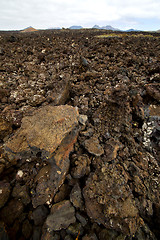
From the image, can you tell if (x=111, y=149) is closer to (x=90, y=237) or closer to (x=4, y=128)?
(x=90, y=237)

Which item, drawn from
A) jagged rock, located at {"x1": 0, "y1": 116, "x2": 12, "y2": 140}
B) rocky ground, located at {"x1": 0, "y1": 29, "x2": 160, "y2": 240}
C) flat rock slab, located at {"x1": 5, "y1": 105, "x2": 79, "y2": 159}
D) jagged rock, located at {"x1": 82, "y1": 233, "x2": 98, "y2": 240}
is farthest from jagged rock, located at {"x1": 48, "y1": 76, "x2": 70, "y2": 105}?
jagged rock, located at {"x1": 82, "y1": 233, "x2": 98, "y2": 240}

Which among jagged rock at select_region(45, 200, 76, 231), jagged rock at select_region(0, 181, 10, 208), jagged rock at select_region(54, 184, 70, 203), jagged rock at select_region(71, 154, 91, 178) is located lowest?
jagged rock at select_region(45, 200, 76, 231)

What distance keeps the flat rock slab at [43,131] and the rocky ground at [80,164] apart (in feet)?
0.05

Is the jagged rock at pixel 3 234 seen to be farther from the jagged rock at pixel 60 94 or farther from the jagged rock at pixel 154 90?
the jagged rock at pixel 154 90

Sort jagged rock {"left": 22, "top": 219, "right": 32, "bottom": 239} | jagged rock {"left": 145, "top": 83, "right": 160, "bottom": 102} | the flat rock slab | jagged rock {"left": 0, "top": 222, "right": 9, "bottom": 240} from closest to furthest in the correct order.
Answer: jagged rock {"left": 0, "top": 222, "right": 9, "bottom": 240}, jagged rock {"left": 22, "top": 219, "right": 32, "bottom": 239}, the flat rock slab, jagged rock {"left": 145, "top": 83, "right": 160, "bottom": 102}

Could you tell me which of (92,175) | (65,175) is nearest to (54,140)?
(65,175)

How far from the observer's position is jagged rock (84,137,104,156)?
1974 mm

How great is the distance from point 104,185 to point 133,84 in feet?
9.03

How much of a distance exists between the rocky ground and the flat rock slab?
0.05 feet

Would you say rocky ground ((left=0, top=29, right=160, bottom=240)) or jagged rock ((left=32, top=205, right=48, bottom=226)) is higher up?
rocky ground ((left=0, top=29, right=160, bottom=240))

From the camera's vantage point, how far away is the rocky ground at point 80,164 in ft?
5.02

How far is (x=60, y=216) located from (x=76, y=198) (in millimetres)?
309

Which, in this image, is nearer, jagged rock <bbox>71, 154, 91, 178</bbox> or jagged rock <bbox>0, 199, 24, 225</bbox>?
jagged rock <bbox>0, 199, 24, 225</bbox>

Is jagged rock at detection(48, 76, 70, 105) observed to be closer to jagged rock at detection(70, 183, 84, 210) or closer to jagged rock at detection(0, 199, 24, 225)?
jagged rock at detection(70, 183, 84, 210)
